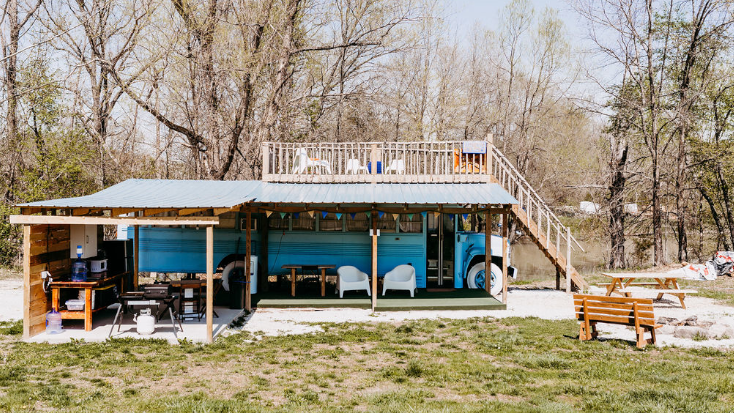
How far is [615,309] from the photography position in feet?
27.8

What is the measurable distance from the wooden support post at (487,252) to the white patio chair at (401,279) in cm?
175

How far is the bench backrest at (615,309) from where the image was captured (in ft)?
27.2

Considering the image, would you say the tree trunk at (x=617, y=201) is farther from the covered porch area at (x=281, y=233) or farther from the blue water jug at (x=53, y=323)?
the blue water jug at (x=53, y=323)

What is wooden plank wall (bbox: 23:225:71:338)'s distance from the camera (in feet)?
29.5

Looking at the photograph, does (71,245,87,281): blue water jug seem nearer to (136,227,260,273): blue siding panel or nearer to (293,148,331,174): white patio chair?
(136,227,260,273): blue siding panel

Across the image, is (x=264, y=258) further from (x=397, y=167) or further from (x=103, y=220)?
(x=103, y=220)

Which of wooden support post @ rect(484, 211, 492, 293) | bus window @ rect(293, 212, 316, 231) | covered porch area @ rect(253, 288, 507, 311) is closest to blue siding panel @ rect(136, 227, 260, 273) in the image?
bus window @ rect(293, 212, 316, 231)

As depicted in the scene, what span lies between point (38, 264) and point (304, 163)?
6057mm

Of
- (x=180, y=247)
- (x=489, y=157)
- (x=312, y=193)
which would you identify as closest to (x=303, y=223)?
(x=312, y=193)

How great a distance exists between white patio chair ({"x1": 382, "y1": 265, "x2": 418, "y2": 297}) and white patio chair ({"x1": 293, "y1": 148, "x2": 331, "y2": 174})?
292 cm

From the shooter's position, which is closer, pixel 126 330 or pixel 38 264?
pixel 38 264

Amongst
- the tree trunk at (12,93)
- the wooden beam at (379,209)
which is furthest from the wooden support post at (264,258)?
the tree trunk at (12,93)

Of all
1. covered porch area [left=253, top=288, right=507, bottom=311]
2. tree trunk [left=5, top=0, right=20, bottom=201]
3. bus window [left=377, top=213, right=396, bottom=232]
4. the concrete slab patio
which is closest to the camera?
the concrete slab patio

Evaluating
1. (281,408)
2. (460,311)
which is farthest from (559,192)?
(281,408)
